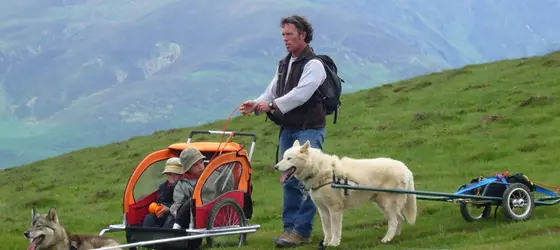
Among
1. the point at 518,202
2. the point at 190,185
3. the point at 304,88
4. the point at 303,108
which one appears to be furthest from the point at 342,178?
the point at 518,202

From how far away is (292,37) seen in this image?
10.3 meters

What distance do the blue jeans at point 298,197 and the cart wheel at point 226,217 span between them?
2.72 ft

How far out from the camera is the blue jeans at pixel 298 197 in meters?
10.6

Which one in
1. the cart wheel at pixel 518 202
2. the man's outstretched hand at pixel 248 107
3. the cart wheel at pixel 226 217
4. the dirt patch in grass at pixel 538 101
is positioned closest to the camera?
the man's outstretched hand at pixel 248 107

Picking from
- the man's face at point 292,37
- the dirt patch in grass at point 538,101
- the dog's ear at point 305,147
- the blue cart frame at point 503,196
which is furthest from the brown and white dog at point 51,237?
the dirt patch in grass at point 538,101

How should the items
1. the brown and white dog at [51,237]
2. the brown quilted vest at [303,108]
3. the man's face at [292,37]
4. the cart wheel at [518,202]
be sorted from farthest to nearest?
the cart wheel at [518,202]
the brown quilted vest at [303,108]
the man's face at [292,37]
the brown and white dog at [51,237]

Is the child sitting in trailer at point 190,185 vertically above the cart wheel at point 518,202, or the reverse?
the child sitting in trailer at point 190,185

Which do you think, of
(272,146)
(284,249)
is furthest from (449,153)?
(284,249)

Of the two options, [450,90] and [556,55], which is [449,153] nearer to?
[450,90]

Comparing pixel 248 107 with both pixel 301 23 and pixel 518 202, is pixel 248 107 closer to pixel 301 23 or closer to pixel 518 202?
pixel 301 23

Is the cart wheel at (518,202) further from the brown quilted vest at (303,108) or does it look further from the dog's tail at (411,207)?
the brown quilted vest at (303,108)

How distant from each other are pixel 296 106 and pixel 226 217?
2.22 m

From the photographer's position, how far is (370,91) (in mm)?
36031

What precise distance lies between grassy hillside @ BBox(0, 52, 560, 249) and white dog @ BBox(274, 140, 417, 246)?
0.49 m
